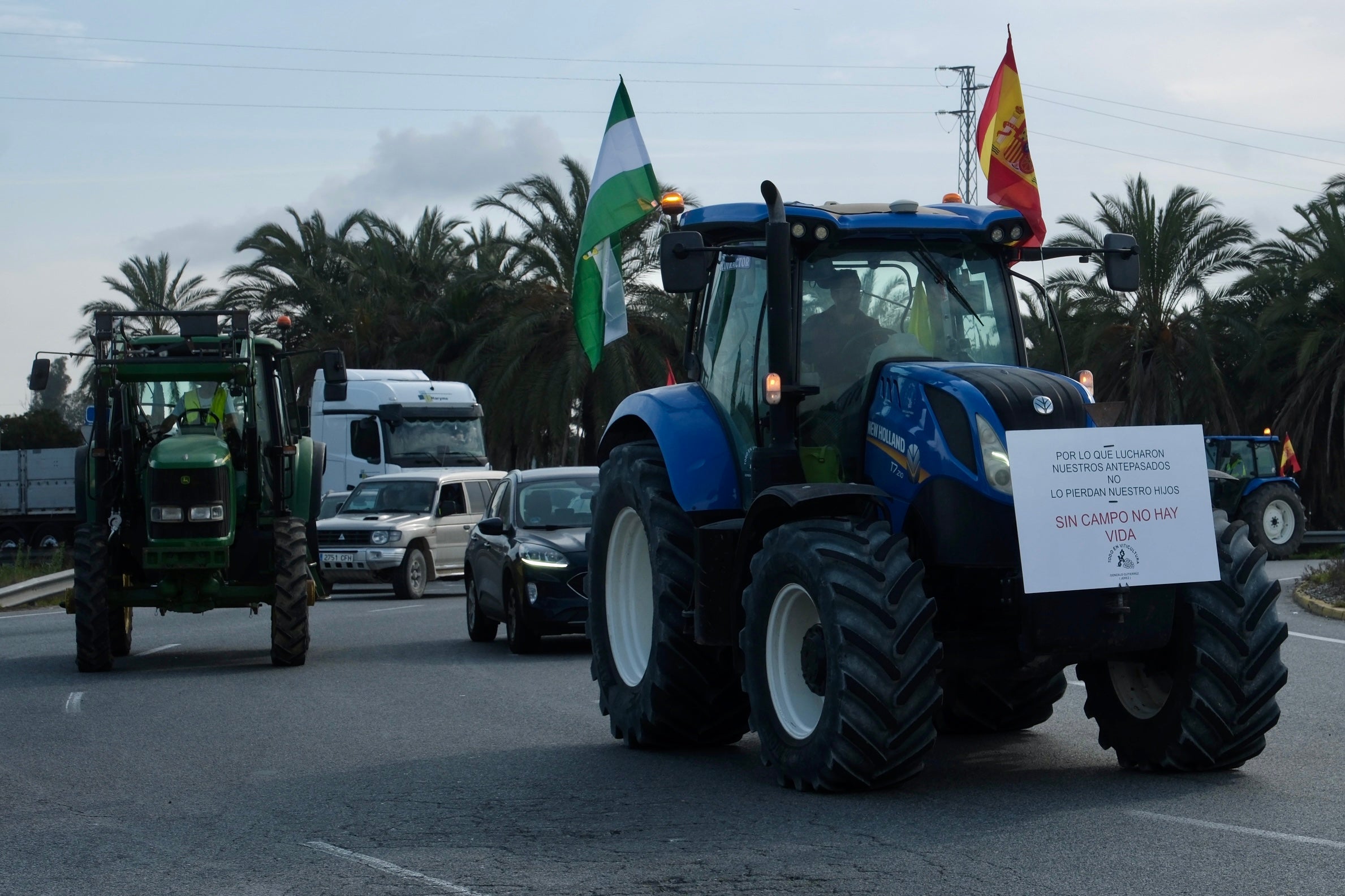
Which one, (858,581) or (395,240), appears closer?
(858,581)

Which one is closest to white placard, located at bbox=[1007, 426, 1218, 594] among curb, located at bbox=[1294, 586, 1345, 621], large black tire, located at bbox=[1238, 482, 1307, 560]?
curb, located at bbox=[1294, 586, 1345, 621]

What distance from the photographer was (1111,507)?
7555 mm

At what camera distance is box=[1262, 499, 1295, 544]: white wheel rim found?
98.7ft

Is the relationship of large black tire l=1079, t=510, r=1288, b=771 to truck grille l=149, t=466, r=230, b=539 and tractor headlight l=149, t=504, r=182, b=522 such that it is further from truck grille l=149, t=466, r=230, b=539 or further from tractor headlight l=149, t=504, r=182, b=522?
tractor headlight l=149, t=504, r=182, b=522

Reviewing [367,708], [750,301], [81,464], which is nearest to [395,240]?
[81,464]

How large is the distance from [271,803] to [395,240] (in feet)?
119

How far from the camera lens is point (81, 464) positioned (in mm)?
15695

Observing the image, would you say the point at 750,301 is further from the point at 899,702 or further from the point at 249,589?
the point at 249,589

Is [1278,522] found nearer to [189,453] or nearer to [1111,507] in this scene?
[189,453]

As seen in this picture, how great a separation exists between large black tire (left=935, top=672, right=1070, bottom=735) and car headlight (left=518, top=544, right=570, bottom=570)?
6288 millimetres

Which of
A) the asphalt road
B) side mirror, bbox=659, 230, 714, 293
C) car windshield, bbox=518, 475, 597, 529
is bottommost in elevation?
the asphalt road

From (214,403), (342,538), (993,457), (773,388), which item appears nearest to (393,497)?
(342,538)

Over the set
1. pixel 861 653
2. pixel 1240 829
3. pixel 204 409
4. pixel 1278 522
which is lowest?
pixel 1278 522

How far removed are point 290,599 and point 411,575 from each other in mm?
11042
